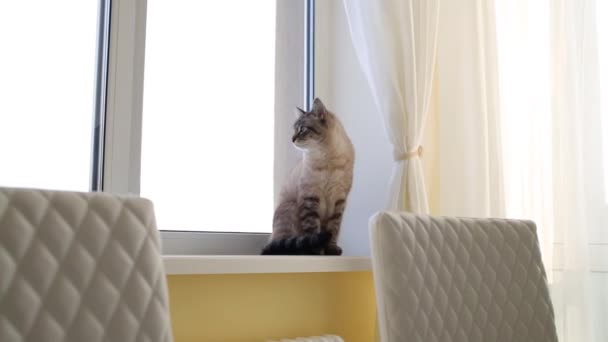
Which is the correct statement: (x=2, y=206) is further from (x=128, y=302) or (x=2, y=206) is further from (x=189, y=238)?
(x=189, y=238)

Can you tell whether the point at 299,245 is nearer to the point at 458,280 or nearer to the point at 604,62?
the point at 458,280

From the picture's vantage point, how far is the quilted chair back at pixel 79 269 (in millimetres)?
646

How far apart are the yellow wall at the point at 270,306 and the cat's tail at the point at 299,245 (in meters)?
0.06

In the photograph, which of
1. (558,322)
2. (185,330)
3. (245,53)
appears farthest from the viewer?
(245,53)

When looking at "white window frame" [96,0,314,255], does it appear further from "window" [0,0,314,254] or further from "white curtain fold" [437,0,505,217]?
"white curtain fold" [437,0,505,217]

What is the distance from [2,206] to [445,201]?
1303mm

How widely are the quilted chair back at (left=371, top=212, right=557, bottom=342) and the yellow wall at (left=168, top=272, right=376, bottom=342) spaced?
36cm

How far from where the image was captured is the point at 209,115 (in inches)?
62.1

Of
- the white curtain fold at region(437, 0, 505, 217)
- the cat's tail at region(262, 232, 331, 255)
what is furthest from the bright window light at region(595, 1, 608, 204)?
the cat's tail at region(262, 232, 331, 255)

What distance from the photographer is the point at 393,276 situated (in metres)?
1.04

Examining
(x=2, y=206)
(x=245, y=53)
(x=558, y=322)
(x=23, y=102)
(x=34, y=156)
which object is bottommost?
(x=558, y=322)

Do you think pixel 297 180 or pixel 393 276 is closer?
pixel 393 276

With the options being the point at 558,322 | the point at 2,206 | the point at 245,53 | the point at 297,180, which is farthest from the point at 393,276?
the point at 245,53

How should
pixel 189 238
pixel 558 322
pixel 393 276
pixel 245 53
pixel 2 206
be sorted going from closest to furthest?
pixel 2 206 → pixel 393 276 → pixel 189 238 → pixel 558 322 → pixel 245 53
